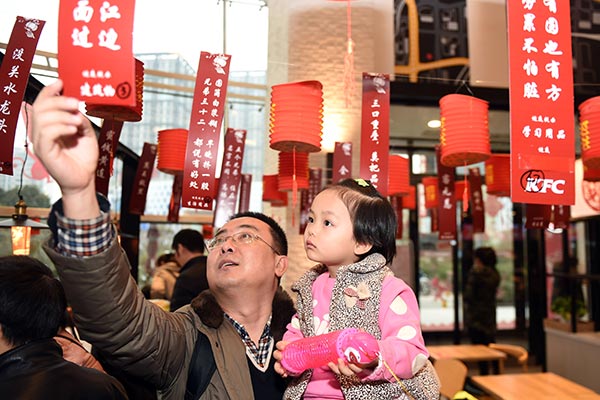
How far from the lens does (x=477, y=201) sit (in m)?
9.02

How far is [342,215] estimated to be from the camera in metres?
1.96

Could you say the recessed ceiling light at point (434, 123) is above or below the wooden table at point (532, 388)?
above

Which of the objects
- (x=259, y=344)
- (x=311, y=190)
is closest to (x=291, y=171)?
(x=311, y=190)

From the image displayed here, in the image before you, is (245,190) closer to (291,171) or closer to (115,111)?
(291,171)

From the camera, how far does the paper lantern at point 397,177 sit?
7.29m

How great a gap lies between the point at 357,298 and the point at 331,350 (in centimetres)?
39

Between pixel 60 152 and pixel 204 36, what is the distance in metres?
9.60

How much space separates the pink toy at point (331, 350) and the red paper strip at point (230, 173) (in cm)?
536

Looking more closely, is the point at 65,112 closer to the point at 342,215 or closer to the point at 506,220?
the point at 342,215

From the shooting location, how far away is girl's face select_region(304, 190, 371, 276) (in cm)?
194

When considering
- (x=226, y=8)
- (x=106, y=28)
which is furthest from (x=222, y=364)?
(x=226, y=8)

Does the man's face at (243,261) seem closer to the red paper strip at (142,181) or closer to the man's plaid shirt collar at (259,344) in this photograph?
the man's plaid shirt collar at (259,344)

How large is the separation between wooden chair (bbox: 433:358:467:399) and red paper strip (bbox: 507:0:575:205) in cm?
259

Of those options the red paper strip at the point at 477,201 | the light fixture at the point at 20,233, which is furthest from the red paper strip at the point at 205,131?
the red paper strip at the point at 477,201
